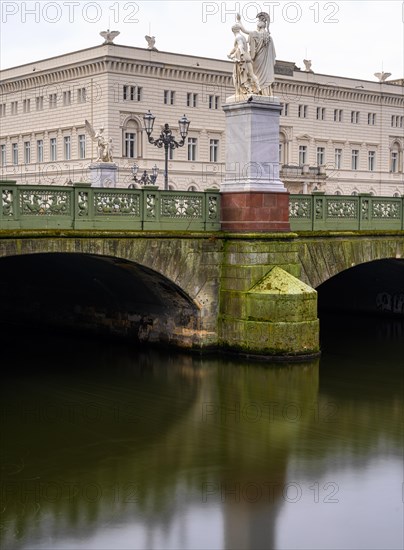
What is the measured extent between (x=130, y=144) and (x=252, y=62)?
158ft

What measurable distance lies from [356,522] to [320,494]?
1.22 metres

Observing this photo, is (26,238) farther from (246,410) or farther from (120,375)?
(246,410)

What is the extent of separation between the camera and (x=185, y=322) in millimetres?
24156

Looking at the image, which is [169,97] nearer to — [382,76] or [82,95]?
[82,95]

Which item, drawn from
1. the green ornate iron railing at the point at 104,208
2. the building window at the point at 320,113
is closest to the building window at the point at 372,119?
the building window at the point at 320,113

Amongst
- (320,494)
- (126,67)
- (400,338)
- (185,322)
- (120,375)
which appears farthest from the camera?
(126,67)

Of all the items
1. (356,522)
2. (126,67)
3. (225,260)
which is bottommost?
(356,522)

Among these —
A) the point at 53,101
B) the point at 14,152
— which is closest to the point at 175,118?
the point at 53,101

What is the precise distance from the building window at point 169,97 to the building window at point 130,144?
427 centimetres

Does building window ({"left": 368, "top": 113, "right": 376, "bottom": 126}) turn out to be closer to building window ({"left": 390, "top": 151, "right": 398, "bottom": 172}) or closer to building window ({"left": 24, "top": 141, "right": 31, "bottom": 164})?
building window ({"left": 390, "top": 151, "right": 398, "bottom": 172})

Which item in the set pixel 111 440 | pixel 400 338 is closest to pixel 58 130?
pixel 400 338

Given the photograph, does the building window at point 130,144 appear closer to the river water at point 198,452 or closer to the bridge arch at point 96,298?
the bridge arch at point 96,298

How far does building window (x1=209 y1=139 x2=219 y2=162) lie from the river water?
52501 millimetres
